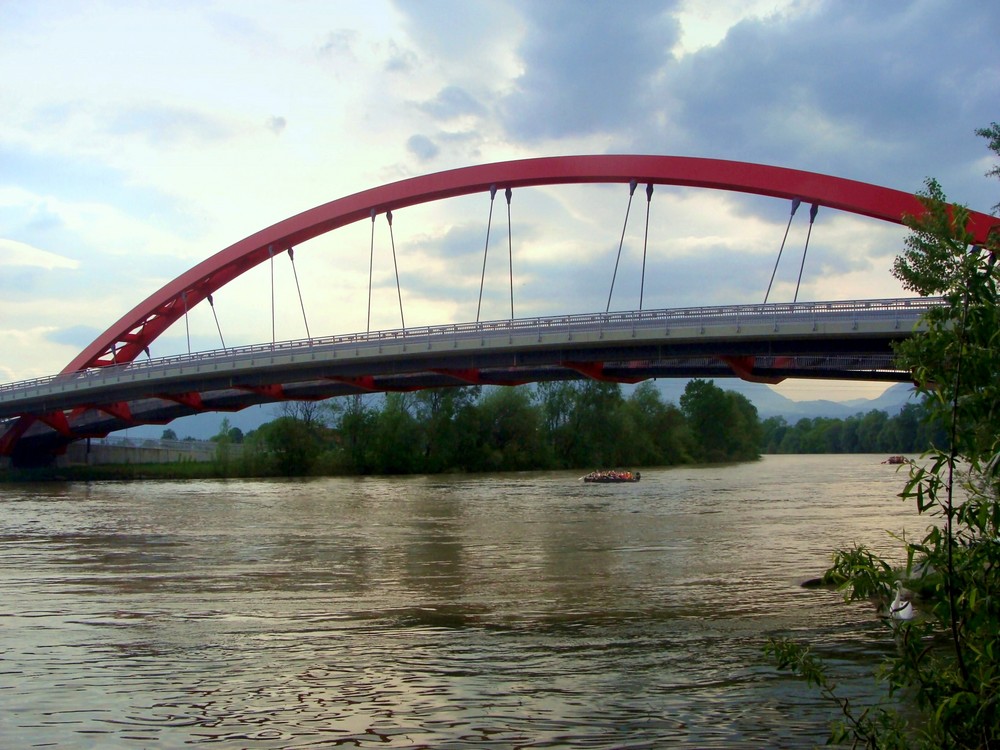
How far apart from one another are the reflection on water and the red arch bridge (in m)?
7.34

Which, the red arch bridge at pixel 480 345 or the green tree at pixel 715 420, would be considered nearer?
the red arch bridge at pixel 480 345

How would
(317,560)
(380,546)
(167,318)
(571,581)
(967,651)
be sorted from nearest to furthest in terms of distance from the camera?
(967,651) → (571,581) → (317,560) → (380,546) → (167,318)

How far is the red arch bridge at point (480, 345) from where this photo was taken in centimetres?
2639

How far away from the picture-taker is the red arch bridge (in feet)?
86.6

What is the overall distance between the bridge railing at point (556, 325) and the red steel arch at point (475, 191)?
2534mm

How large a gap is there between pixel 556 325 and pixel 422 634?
70.5 ft

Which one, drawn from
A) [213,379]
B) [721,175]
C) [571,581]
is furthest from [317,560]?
[213,379]

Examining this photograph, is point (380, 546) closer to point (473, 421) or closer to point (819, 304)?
point (819, 304)

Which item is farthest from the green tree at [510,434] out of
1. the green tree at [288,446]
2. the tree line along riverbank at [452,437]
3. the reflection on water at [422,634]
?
the reflection on water at [422,634]

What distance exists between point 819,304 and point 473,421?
33573 mm

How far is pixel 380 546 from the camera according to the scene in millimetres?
17062

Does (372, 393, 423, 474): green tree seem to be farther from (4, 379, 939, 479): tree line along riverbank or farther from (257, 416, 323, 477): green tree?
(257, 416, 323, 477): green tree

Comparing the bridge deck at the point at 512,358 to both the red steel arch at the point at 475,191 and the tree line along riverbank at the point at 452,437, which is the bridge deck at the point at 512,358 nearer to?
the red steel arch at the point at 475,191

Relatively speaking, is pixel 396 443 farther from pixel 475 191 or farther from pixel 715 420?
pixel 715 420
